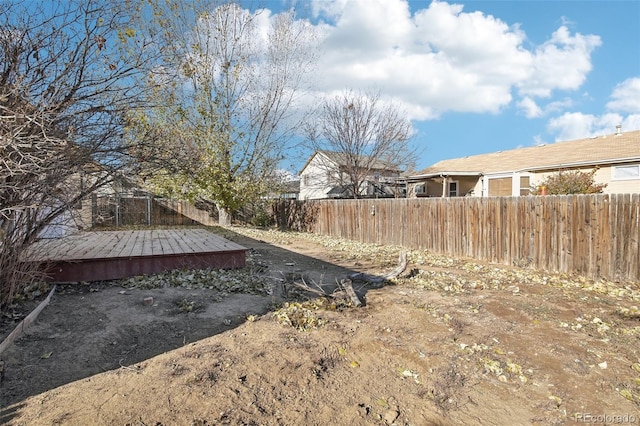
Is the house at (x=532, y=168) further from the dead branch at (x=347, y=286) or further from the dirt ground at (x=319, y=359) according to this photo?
the dead branch at (x=347, y=286)

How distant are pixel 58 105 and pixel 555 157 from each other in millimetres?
16710

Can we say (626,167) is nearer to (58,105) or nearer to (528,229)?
Answer: (528,229)

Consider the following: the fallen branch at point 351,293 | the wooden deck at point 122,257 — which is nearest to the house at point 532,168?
the fallen branch at point 351,293

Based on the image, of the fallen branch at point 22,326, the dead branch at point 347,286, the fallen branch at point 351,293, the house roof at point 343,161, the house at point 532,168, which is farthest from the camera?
the house roof at point 343,161

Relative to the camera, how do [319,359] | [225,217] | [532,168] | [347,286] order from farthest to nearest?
1. [225,217]
2. [532,168]
3. [347,286]
4. [319,359]

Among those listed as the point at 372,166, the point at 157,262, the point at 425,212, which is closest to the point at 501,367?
the point at 157,262

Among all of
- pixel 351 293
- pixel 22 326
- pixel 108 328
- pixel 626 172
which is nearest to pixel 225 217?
pixel 351 293

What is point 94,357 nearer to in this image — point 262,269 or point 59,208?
point 59,208

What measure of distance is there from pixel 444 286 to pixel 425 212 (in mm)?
4220

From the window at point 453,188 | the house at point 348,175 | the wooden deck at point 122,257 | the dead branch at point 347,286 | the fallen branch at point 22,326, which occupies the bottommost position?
the dead branch at point 347,286

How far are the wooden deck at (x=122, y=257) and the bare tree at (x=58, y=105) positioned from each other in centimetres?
63

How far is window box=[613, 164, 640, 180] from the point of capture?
11750mm

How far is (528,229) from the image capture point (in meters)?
6.99

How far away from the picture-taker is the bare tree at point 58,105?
3057 millimetres
